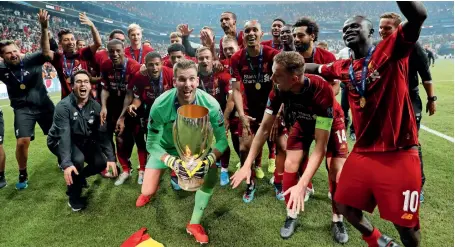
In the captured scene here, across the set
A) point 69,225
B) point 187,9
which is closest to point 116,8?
point 187,9

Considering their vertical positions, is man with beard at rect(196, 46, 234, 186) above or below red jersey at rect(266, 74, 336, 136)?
below

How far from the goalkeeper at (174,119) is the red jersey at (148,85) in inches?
50.9

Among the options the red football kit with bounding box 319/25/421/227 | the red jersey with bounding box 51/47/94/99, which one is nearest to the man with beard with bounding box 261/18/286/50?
the red jersey with bounding box 51/47/94/99

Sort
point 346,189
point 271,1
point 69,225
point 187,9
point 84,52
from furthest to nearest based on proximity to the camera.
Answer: point 271,1
point 187,9
point 84,52
point 69,225
point 346,189

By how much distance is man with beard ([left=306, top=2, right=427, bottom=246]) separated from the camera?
2.18 m

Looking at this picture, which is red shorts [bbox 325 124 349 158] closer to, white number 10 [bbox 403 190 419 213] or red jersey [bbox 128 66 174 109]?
white number 10 [bbox 403 190 419 213]

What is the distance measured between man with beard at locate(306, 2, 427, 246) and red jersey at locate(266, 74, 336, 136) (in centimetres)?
22

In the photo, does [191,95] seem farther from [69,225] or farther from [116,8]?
[116,8]

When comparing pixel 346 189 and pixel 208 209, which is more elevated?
pixel 346 189

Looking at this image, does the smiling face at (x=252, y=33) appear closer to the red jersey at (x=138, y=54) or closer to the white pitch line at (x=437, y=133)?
the red jersey at (x=138, y=54)

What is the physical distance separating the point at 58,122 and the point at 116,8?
40.2 meters

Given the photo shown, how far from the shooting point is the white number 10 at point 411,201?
85.5 inches

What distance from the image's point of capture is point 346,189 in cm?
245

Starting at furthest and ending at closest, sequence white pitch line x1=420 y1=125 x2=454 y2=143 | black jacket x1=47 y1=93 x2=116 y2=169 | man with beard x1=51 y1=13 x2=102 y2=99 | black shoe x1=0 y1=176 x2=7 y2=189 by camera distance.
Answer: white pitch line x1=420 y1=125 x2=454 y2=143
man with beard x1=51 y1=13 x2=102 y2=99
black shoe x1=0 y1=176 x2=7 y2=189
black jacket x1=47 y1=93 x2=116 y2=169
